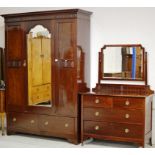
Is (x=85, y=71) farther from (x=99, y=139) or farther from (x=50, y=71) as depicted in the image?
(x=99, y=139)

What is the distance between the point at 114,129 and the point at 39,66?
1.38 m

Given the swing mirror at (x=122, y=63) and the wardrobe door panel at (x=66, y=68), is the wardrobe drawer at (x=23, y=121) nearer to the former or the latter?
the wardrobe door panel at (x=66, y=68)

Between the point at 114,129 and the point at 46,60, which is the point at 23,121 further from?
the point at 114,129

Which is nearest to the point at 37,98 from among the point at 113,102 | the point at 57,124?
the point at 57,124

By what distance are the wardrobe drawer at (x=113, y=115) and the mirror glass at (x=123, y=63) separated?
590mm

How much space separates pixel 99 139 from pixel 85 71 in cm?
101

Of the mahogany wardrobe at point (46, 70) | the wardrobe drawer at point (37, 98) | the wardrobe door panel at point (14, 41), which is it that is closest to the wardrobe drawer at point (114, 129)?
Answer: the mahogany wardrobe at point (46, 70)

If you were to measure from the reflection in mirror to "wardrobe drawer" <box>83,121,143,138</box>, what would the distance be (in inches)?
26.5

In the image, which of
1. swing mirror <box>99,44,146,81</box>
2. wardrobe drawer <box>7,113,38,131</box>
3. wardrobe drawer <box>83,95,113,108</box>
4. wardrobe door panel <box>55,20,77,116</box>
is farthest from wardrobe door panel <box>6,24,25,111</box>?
swing mirror <box>99,44,146,81</box>

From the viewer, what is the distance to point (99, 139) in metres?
4.07

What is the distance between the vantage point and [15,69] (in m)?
4.23

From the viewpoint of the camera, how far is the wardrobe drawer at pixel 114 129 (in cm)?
350
